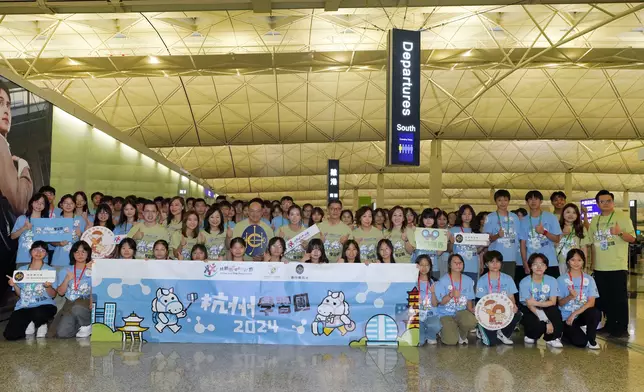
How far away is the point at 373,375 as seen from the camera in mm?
6340

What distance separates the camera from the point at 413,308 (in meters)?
8.19

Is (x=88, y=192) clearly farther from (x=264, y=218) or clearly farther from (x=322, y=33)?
(x=322, y=33)

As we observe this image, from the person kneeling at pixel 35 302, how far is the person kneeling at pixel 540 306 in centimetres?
710

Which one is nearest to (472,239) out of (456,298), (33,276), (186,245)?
(456,298)

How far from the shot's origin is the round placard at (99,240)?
30.6 feet

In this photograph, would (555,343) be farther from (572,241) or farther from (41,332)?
(41,332)

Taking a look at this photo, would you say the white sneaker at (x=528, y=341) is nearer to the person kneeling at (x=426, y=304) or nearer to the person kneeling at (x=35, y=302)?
the person kneeling at (x=426, y=304)

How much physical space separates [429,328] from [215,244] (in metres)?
3.55

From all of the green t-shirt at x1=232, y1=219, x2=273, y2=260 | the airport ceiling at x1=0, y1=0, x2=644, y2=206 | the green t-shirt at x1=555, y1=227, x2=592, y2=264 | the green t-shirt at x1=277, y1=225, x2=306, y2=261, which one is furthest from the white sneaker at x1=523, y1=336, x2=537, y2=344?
the airport ceiling at x1=0, y1=0, x2=644, y2=206

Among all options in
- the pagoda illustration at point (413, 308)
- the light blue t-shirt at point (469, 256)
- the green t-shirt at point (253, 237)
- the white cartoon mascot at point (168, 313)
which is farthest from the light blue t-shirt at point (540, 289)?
the white cartoon mascot at point (168, 313)

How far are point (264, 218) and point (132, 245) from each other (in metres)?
3.22

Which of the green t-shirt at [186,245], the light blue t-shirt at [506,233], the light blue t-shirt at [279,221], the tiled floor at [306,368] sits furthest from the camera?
the light blue t-shirt at [279,221]

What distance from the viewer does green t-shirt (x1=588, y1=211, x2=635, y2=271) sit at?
9.44 m

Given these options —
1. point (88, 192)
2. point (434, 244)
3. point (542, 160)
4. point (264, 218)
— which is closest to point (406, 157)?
point (264, 218)
